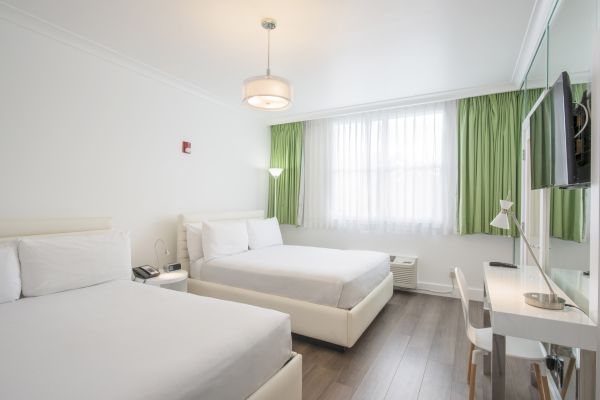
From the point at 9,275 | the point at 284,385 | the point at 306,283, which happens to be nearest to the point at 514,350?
the point at 284,385

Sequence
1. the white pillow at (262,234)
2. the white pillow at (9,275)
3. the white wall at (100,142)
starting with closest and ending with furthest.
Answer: the white pillow at (9,275) → the white wall at (100,142) → the white pillow at (262,234)

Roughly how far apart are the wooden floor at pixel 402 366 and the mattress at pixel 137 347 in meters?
0.63

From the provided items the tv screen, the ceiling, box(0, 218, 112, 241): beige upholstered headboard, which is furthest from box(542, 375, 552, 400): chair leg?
box(0, 218, 112, 241): beige upholstered headboard

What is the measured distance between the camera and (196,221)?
3545 millimetres

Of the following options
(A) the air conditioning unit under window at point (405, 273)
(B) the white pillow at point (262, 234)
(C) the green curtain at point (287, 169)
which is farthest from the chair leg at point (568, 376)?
(C) the green curtain at point (287, 169)

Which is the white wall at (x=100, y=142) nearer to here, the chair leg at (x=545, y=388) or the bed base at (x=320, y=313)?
the bed base at (x=320, y=313)

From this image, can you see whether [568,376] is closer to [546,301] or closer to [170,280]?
[546,301]

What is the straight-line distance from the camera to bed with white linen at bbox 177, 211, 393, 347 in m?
2.45

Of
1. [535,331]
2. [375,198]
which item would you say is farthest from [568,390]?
[375,198]

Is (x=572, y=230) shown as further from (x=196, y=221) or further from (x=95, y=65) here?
(x=95, y=65)

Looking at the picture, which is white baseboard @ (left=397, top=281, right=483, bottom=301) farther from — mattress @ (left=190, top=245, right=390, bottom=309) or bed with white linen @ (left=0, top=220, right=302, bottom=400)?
bed with white linen @ (left=0, top=220, right=302, bottom=400)

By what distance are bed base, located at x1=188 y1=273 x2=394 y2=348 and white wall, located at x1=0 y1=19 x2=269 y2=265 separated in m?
1.17

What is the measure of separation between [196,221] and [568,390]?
134 inches

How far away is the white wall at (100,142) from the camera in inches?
89.0
